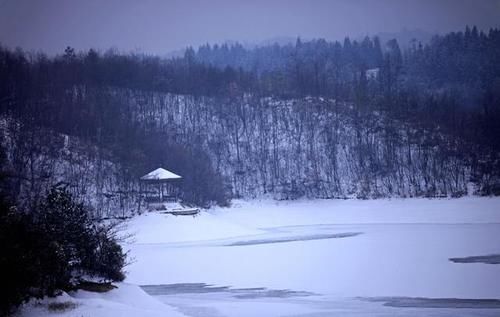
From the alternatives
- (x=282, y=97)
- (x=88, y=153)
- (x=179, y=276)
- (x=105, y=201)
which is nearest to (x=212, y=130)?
(x=282, y=97)

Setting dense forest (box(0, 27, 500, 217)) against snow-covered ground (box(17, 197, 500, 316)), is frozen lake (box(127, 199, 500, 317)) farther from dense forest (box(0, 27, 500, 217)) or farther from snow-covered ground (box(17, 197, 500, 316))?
dense forest (box(0, 27, 500, 217))

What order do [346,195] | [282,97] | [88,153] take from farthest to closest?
1. [282,97]
2. [346,195]
3. [88,153]

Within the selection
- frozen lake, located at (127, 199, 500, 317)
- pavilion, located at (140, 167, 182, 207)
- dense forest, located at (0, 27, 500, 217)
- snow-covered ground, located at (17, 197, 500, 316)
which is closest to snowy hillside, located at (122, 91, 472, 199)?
dense forest, located at (0, 27, 500, 217)

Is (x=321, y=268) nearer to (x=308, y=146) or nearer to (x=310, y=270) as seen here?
(x=310, y=270)

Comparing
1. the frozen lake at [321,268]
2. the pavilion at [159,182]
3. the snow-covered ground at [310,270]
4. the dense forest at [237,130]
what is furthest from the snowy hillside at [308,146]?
the frozen lake at [321,268]

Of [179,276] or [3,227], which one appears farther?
[179,276]

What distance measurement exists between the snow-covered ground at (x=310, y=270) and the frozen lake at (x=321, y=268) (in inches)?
1.4

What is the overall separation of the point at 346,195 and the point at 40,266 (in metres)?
52.9

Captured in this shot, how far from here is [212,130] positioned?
78.0 m

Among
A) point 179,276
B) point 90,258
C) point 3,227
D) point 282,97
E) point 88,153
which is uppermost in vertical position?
point 282,97

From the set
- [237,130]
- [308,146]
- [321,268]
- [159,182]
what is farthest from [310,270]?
[237,130]

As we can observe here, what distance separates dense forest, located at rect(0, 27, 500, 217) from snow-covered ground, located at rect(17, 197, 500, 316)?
13.3 m

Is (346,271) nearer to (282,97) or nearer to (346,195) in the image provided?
(346,195)

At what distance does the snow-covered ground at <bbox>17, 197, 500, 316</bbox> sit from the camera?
49.6ft
